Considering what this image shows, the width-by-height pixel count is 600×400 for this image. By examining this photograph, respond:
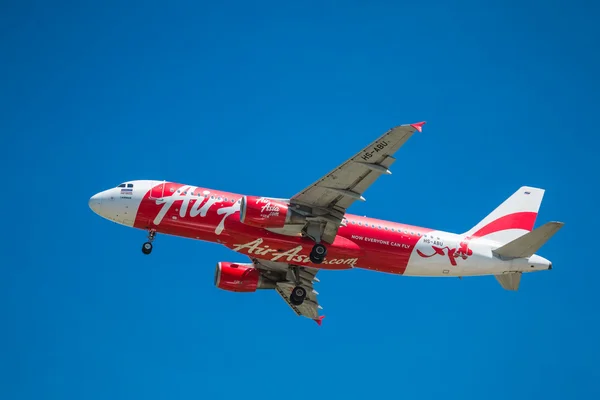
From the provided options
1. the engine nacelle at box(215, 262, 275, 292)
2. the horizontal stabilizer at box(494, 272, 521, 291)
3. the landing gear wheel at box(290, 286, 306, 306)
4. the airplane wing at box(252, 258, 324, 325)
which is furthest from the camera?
the engine nacelle at box(215, 262, 275, 292)

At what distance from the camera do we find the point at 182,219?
149ft

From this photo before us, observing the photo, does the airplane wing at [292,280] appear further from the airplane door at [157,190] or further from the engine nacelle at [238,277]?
the airplane door at [157,190]

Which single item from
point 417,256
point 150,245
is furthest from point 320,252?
point 150,245

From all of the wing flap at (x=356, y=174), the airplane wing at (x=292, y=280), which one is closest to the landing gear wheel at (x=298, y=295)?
the airplane wing at (x=292, y=280)

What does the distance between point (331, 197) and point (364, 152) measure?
4.47 meters

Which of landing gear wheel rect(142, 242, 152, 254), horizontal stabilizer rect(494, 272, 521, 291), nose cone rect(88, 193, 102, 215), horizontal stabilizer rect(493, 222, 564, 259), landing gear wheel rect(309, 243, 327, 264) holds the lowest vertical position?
landing gear wheel rect(142, 242, 152, 254)

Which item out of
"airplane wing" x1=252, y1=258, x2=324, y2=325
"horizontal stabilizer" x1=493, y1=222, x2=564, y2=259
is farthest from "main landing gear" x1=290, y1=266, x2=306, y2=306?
"horizontal stabilizer" x1=493, y1=222, x2=564, y2=259

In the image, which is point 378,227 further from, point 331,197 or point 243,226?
point 243,226

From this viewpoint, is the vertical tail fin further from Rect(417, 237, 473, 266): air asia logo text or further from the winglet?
the winglet

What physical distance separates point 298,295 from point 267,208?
7999mm

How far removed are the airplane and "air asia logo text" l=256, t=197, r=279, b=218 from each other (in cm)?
5

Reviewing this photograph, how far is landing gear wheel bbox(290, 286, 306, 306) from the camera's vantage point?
165 feet

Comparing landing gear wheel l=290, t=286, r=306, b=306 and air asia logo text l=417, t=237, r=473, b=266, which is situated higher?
air asia logo text l=417, t=237, r=473, b=266

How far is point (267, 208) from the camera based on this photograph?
1758 inches
